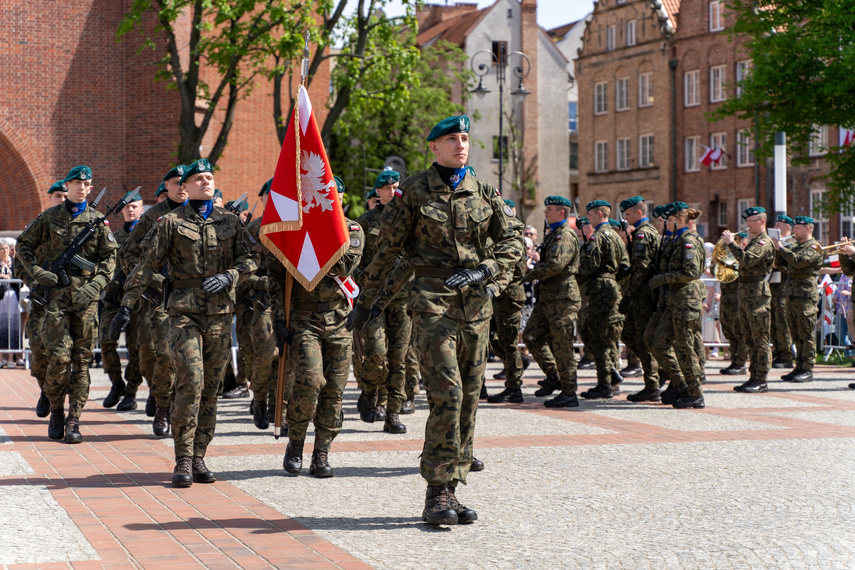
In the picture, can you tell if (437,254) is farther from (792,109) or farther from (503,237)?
(792,109)

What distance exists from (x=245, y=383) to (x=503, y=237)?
299 inches

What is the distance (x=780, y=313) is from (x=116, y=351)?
9.95 metres

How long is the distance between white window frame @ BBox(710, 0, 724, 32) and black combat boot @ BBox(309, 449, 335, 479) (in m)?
50.2

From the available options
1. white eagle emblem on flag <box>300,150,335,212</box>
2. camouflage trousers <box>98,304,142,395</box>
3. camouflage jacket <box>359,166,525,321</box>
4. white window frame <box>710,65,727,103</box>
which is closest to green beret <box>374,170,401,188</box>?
white eagle emblem on flag <box>300,150,335,212</box>

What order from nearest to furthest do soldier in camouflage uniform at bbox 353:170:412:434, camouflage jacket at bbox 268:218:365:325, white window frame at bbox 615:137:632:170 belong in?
camouflage jacket at bbox 268:218:365:325
soldier in camouflage uniform at bbox 353:170:412:434
white window frame at bbox 615:137:632:170

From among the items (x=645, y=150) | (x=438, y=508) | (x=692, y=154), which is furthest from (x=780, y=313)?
(x=645, y=150)

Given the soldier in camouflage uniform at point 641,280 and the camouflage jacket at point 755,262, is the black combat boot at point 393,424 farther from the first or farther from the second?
the camouflage jacket at point 755,262

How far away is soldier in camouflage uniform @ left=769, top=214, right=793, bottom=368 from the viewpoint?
16.3 meters

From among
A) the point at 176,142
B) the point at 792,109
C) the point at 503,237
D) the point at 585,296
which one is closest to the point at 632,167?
the point at 792,109

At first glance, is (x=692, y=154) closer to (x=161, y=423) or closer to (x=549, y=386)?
(x=549, y=386)

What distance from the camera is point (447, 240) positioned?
21.0 feet

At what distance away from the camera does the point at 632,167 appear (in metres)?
57.9

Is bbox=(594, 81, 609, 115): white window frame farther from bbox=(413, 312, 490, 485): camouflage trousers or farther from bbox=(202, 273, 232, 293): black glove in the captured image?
bbox=(413, 312, 490, 485): camouflage trousers

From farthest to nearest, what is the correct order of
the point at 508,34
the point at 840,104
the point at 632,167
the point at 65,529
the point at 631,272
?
the point at 508,34, the point at 632,167, the point at 840,104, the point at 631,272, the point at 65,529
